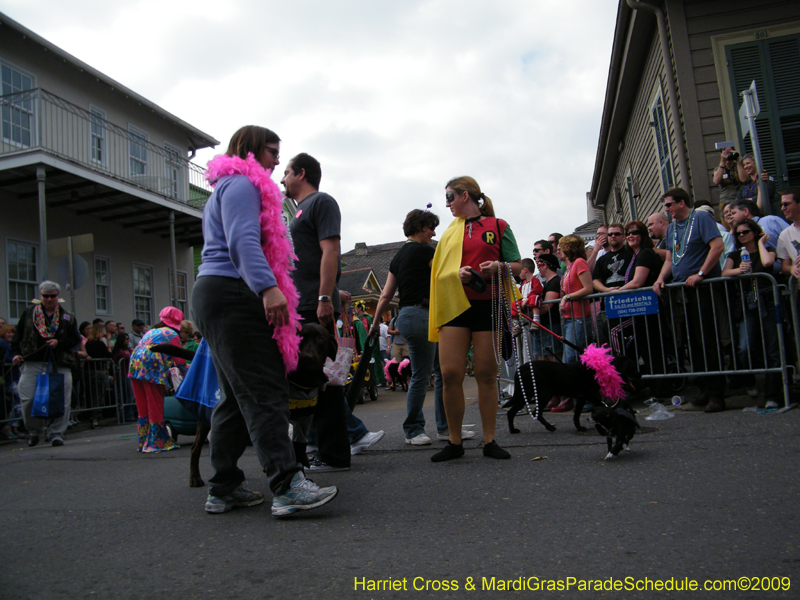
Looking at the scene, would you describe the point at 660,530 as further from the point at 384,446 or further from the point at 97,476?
the point at 97,476

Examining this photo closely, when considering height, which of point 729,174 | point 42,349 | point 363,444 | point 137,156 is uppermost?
point 137,156

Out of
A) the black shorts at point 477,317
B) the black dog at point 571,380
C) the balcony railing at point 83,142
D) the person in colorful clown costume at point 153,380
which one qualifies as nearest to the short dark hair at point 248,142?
the black shorts at point 477,317

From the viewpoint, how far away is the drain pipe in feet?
32.8

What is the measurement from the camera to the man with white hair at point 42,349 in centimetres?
794

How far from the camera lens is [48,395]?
25.6ft

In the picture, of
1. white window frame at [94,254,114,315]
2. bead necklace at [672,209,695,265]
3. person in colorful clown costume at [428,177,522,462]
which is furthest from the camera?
white window frame at [94,254,114,315]

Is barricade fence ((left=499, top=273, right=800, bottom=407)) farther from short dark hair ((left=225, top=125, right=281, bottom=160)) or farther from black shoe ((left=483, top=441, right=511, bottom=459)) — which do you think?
short dark hair ((left=225, top=125, right=281, bottom=160))

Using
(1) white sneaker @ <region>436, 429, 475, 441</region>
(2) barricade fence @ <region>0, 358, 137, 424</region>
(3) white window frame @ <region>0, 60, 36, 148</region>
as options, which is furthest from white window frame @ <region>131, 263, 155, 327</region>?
(1) white sneaker @ <region>436, 429, 475, 441</region>

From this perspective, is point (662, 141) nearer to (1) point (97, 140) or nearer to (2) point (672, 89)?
(2) point (672, 89)

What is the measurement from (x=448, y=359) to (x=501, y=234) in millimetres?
944

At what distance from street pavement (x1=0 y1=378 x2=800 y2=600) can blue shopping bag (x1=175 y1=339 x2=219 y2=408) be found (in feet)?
1.96

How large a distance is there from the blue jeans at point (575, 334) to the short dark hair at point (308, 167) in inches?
140

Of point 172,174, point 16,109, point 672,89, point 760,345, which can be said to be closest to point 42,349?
point 760,345

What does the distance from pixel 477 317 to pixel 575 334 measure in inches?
114
